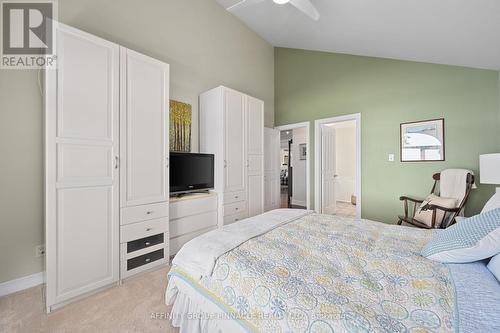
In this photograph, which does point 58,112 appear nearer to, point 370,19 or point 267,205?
point 370,19

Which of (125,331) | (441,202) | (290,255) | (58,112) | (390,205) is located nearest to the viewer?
(290,255)

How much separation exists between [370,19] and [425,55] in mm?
981

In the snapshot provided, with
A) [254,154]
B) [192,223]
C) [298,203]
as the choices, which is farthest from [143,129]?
[298,203]

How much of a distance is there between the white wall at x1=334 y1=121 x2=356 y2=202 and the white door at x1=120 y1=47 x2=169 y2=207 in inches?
209

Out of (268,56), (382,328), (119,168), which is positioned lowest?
(382,328)

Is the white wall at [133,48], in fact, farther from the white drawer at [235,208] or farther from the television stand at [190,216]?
the white drawer at [235,208]

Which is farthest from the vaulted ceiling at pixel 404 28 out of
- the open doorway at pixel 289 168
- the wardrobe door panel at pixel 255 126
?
the open doorway at pixel 289 168

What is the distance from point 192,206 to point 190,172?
1.47ft

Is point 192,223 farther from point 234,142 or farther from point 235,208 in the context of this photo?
point 234,142

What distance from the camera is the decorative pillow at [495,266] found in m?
0.95

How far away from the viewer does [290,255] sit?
1.21m

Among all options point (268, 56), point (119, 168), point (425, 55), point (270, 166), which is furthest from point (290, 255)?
point (268, 56)

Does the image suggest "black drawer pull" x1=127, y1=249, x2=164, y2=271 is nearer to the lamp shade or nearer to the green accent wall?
the green accent wall

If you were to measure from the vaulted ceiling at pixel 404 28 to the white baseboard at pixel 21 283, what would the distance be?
4.08 meters
